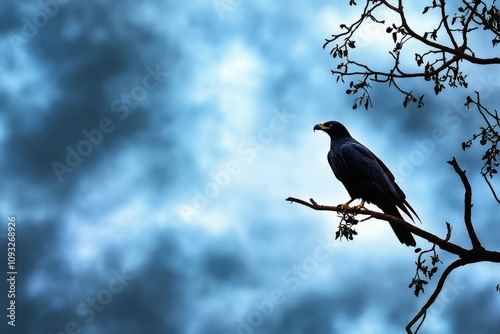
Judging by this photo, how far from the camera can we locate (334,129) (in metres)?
10.9

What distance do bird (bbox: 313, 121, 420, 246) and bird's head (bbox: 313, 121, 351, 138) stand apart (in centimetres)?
16

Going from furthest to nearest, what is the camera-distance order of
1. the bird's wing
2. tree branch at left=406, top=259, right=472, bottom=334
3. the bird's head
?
the bird's head
the bird's wing
tree branch at left=406, top=259, right=472, bottom=334

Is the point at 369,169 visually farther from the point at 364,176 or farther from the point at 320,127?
the point at 320,127

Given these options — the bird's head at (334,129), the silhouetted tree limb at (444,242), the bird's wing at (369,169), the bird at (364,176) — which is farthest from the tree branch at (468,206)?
the bird's head at (334,129)

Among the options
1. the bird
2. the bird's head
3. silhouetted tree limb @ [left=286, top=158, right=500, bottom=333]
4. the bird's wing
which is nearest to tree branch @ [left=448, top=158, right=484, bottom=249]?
silhouetted tree limb @ [left=286, top=158, right=500, bottom=333]

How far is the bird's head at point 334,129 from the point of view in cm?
1089

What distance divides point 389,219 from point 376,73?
6.84 ft

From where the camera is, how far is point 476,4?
7457mm

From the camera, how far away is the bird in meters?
9.48

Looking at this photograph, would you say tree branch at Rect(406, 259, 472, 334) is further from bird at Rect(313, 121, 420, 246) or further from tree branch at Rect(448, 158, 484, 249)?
bird at Rect(313, 121, 420, 246)

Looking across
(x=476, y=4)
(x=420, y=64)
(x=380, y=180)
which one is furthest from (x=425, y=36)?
(x=380, y=180)

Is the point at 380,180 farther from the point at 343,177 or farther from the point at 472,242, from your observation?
the point at 472,242

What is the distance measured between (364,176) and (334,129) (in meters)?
1.48

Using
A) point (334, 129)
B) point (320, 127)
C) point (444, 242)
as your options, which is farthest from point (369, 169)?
point (444, 242)
